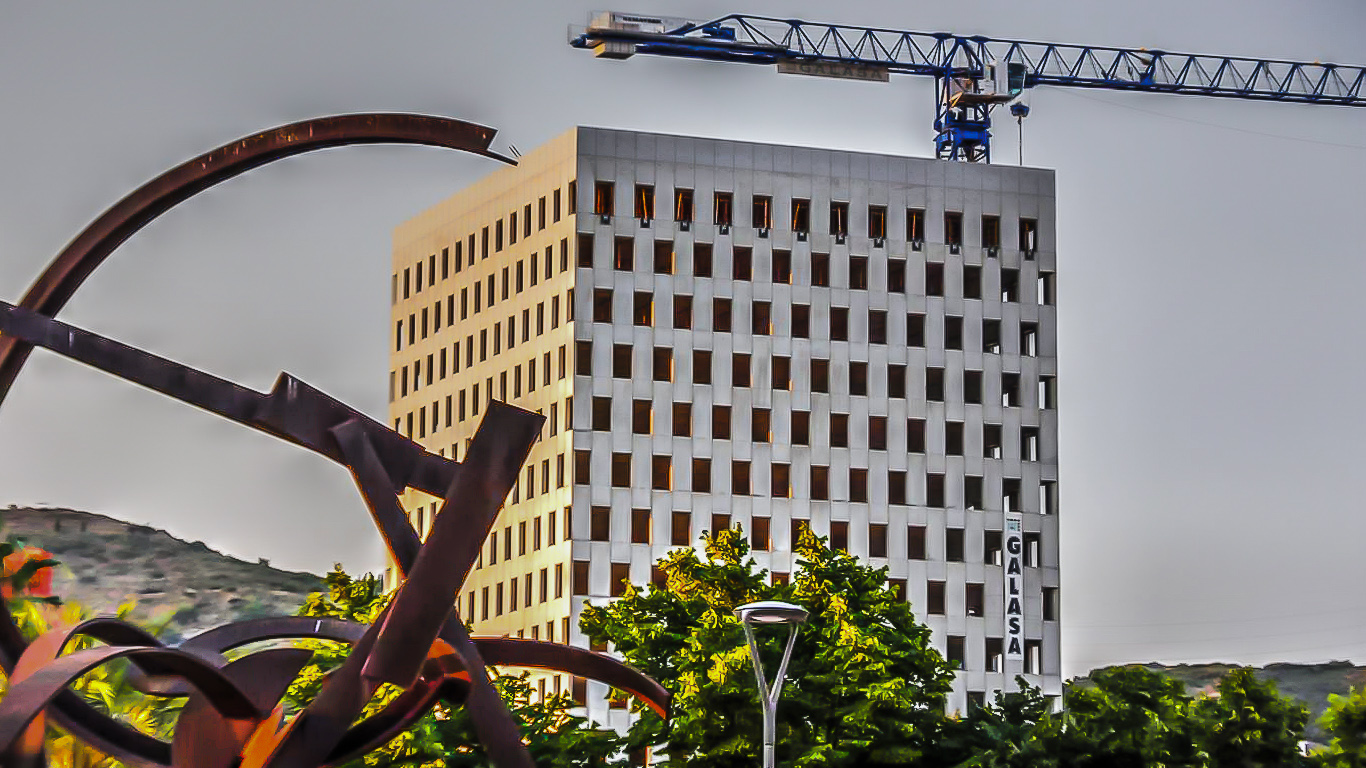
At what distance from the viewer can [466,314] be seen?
378 ft

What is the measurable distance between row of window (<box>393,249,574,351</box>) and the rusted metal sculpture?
2818 inches

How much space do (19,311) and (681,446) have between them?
75.0m

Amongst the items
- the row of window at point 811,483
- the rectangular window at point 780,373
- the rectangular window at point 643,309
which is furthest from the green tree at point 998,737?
the rectangular window at point 780,373

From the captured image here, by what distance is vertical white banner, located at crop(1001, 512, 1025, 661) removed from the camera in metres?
110

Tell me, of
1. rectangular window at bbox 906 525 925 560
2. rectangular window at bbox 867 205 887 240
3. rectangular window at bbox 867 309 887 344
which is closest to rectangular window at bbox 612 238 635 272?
rectangular window at bbox 867 205 887 240

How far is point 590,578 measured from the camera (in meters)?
103

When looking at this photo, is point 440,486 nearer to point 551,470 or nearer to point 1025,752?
point 1025,752

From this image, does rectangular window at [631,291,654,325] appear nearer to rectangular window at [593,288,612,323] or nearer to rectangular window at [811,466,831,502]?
rectangular window at [593,288,612,323]

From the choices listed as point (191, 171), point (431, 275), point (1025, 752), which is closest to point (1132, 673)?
point (1025, 752)

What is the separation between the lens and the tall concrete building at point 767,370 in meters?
106

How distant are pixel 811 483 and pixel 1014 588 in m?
9.86

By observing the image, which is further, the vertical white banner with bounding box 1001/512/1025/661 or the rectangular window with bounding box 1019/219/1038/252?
the rectangular window with bounding box 1019/219/1038/252

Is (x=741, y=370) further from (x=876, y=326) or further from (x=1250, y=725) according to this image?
(x=1250, y=725)

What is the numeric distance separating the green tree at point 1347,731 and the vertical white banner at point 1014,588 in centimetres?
Answer: 5160
